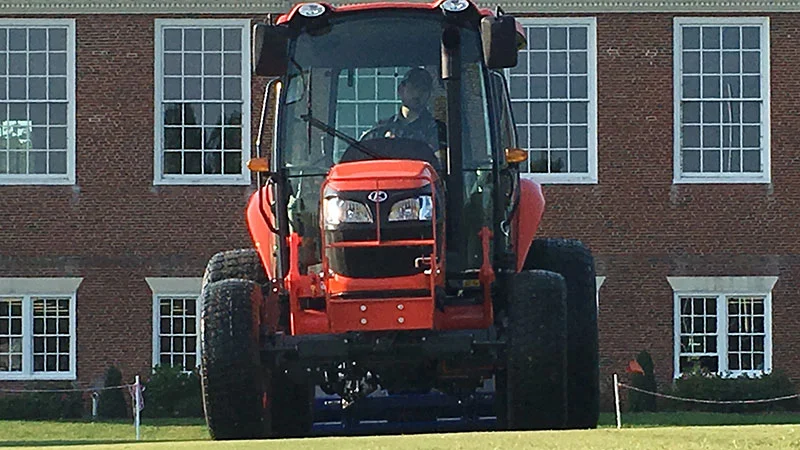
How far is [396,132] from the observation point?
483 inches

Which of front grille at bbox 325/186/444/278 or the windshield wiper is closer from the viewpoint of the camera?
front grille at bbox 325/186/444/278

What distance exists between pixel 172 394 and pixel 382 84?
745 inches

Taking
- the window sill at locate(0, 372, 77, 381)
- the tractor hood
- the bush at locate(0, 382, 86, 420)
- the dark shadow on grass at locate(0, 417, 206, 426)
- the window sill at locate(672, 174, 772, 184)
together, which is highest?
the window sill at locate(672, 174, 772, 184)

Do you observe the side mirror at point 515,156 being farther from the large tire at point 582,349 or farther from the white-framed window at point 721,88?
the white-framed window at point 721,88

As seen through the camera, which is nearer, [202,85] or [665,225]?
[202,85]

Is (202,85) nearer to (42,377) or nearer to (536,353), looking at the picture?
(42,377)

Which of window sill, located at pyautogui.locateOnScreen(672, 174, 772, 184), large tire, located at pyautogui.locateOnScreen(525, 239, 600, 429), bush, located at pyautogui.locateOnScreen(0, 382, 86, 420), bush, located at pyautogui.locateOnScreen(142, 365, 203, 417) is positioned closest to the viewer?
large tire, located at pyautogui.locateOnScreen(525, 239, 600, 429)

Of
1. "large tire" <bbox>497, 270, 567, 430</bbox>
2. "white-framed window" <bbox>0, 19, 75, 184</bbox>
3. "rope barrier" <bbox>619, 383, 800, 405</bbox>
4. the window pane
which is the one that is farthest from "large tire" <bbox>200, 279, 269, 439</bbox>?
the window pane

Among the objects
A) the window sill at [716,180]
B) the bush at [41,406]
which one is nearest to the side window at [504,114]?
the window sill at [716,180]

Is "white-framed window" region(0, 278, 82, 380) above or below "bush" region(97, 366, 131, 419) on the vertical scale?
above

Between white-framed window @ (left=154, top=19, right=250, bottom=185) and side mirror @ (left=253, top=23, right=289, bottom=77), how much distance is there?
1923 cm

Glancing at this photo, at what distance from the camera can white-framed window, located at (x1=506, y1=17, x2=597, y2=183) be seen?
31.2 m

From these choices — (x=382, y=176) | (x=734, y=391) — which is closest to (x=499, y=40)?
(x=382, y=176)

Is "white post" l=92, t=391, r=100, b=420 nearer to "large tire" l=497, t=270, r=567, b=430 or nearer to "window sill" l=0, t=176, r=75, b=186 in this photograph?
"window sill" l=0, t=176, r=75, b=186
